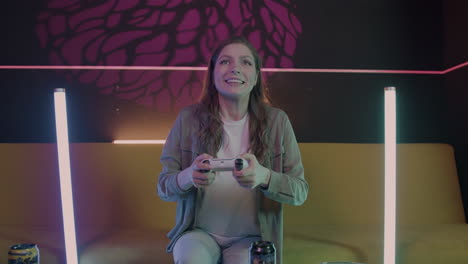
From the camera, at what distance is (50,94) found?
9.48ft

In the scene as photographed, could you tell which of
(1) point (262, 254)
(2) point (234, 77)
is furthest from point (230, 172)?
(1) point (262, 254)

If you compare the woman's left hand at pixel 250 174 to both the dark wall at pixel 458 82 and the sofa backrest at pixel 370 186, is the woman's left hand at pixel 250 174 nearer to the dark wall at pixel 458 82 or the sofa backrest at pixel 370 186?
the sofa backrest at pixel 370 186

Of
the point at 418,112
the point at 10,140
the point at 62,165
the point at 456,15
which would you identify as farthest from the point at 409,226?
the point at 10,140

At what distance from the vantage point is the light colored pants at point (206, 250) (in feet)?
4.98

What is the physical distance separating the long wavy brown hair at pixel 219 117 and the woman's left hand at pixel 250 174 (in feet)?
0.71

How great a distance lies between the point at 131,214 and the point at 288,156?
1068 mm

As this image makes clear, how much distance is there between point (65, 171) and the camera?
1.81 metres

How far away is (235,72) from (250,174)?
1.54 feet

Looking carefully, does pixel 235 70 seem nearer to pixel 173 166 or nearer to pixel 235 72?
pixel 235 72

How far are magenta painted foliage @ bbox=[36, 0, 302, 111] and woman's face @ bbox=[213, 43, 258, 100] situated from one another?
1085mm

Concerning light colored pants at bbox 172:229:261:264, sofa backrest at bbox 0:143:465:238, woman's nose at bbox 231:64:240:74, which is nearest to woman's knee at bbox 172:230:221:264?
light colored pants at bbox 172:229:261:264

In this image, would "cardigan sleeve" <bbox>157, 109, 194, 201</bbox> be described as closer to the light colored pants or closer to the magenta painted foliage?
the light colored pants

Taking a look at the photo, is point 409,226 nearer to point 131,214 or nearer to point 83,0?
point 131,214

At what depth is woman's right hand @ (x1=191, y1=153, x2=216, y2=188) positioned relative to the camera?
57.5 inches
